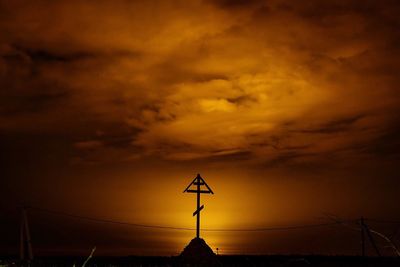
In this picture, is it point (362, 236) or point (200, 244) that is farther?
point (362, 236)

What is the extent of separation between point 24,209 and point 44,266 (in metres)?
8.73

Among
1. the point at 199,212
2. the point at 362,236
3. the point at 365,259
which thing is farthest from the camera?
the point at 362,236

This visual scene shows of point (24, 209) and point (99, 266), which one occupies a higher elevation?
point (24, 209)

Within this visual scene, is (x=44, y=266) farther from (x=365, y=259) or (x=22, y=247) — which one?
(x=365, y=259)


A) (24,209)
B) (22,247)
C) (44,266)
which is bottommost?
(44,266)

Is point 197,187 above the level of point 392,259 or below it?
above

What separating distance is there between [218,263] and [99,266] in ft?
25.1

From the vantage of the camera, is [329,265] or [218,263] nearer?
[329,265]

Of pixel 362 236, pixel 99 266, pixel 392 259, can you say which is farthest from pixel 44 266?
pixel 362 236

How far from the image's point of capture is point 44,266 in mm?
28766

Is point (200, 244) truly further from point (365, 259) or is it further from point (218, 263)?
point (365, 259)

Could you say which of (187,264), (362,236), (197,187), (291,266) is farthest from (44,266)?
(362,236)

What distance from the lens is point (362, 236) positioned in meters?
45.7

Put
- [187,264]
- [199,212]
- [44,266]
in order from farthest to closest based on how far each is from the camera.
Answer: [199,212] → [187,264] → [44,266]
